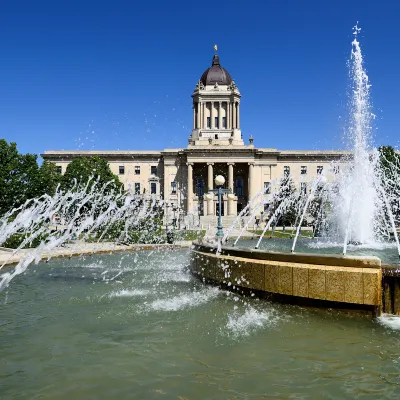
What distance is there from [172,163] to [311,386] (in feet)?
232

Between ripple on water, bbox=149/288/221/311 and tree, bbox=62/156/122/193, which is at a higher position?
tree, bbox=62/156/122/193

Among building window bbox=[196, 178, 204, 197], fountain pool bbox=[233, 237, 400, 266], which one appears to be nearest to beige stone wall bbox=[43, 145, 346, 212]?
building window bbox=[196, 178, 204, 197]

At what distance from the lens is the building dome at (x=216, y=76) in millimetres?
87938

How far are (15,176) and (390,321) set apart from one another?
44.5 m

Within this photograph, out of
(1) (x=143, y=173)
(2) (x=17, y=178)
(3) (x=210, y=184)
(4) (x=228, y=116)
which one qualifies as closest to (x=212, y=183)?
(3) (x=210, y=184)

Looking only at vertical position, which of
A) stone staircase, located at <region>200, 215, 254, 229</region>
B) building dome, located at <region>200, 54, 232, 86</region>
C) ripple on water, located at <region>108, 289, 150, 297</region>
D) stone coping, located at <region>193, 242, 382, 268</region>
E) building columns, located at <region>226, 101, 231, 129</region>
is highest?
building dome, located at <region>200, 54, 232, 86</region>

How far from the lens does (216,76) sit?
291 ft

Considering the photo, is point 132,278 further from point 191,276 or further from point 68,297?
point 68,297

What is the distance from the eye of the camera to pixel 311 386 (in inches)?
233

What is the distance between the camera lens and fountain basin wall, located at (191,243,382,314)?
8.54m

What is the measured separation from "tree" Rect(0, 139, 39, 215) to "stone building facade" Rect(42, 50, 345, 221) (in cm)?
2642

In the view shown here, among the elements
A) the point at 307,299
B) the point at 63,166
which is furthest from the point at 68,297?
the point at 63,166

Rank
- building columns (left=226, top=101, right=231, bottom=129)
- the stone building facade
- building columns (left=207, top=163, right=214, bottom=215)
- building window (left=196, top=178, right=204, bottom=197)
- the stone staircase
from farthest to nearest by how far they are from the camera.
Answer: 1. building columns (left=226, top=101, right=231, bottom=129)
2. building window (left=196, top=178, right=204, bottom=197)
3. the stone building facade
4. building columns (left=207, top=163, right=214, bottom=215)
5. the stone staircase

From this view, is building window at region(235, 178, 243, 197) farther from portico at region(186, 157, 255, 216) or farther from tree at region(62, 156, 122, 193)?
tree at region(62, 156, 122, 193)
